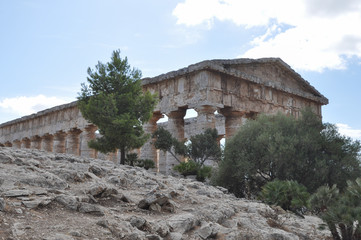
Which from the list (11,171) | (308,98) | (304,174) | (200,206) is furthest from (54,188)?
(308,98)

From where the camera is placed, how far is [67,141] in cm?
2909

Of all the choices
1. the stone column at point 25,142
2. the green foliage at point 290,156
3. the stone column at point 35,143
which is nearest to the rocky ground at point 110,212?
the green foliage at point 290,156

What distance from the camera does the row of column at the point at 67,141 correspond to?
1027 inches

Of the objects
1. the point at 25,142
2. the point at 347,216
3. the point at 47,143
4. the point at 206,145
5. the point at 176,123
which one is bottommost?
the point at 347,216

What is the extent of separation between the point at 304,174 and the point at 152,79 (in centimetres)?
1114

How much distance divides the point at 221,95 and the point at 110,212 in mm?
14071

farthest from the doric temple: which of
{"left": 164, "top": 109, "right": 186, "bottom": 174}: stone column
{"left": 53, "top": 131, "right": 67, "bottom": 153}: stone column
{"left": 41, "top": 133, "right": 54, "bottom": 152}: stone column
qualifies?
{"left": 41, "top": 133, "right": 54, "bottom": 152}: stone column

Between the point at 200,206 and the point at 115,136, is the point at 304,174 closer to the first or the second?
the point at 200,206

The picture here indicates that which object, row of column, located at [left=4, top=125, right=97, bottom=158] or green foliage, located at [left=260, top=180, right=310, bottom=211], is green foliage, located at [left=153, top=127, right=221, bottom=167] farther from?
row of column, located at [left=4, top=125, right=97, bottom=158]

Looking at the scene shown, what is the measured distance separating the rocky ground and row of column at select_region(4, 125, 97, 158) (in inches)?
666

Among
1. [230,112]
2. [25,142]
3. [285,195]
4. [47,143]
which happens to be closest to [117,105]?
[230,112]

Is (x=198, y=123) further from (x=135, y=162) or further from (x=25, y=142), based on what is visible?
(x=25, y=142)

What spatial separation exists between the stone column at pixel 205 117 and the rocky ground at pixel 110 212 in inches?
358

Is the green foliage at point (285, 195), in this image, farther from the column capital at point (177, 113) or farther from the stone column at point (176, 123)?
the column capital at point (177, 113)
